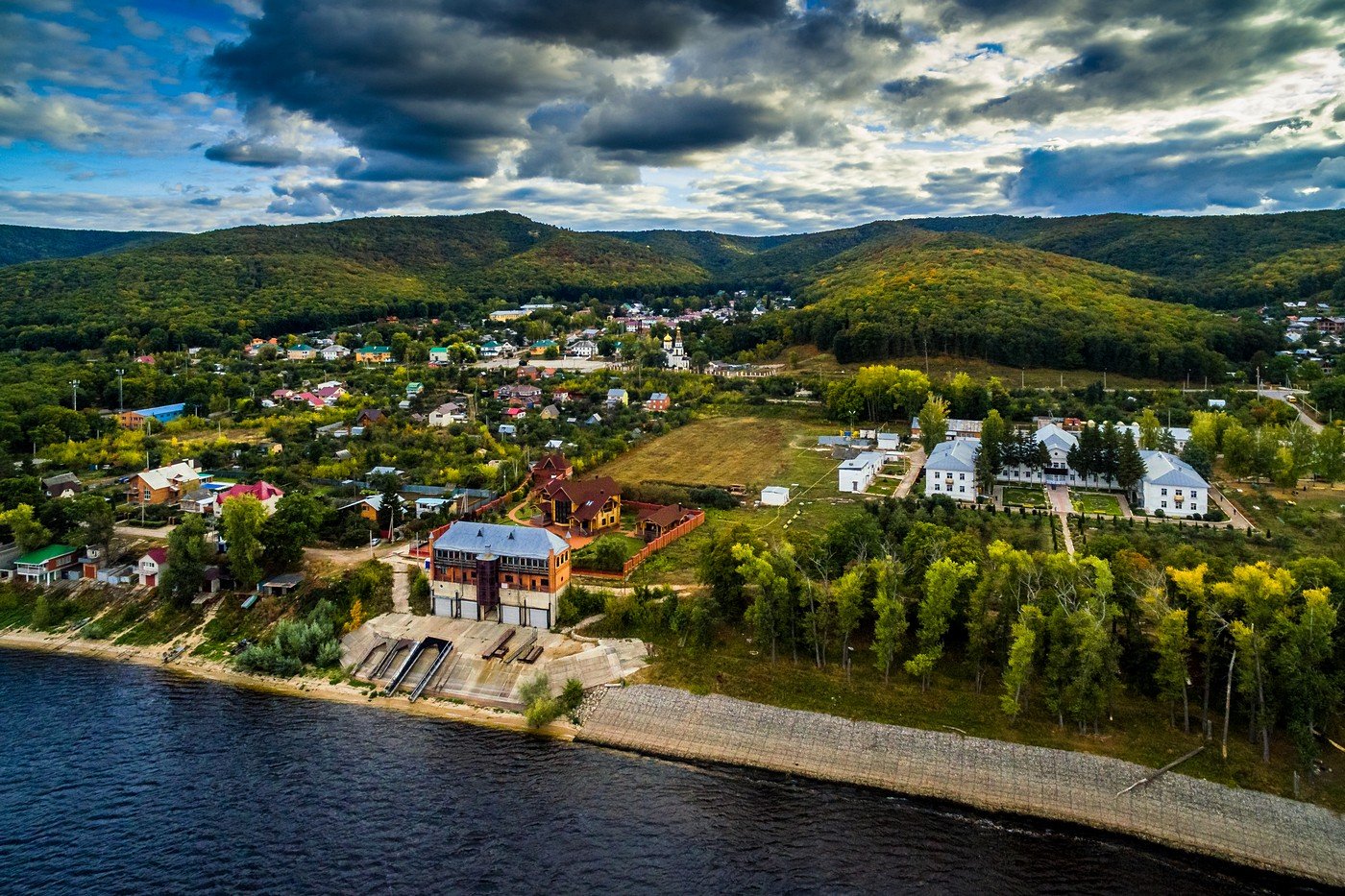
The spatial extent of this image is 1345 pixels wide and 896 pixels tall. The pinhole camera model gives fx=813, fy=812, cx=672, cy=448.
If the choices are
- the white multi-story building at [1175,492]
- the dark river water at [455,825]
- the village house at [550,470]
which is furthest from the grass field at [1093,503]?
the village house at [550,470]

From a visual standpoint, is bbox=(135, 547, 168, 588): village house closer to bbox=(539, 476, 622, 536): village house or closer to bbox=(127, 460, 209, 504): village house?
bbox=(127, 460, 209, 504): village house

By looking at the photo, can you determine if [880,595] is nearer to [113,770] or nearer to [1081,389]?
[113,770]

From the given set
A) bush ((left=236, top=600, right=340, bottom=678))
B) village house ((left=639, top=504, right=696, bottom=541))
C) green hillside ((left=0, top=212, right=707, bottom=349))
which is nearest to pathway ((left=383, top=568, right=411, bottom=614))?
bush ((left=236, top=600, right=340, bottom=678))

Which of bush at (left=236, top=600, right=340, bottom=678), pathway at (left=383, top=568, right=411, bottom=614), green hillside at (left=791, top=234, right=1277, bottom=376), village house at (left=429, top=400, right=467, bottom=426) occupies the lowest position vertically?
bush at (left=236, top=600, right=340, bottom=678)

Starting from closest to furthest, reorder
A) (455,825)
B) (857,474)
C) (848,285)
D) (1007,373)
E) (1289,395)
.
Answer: (455,825) < (857,474) < (1289,395) < (1007,373) < (848,285)

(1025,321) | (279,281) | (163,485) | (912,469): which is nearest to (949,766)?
(912,469)

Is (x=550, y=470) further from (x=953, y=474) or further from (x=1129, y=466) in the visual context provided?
(x=1129, y=466)
